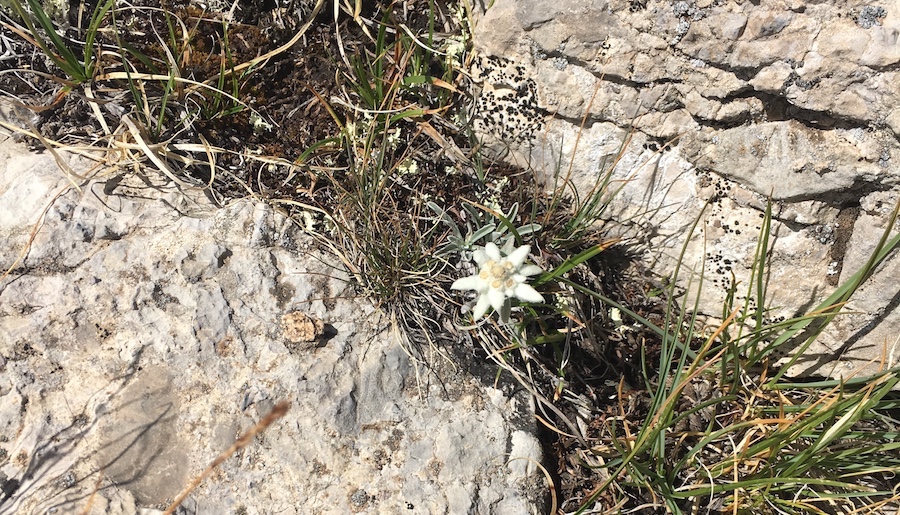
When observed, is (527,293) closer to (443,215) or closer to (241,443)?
(443,215)

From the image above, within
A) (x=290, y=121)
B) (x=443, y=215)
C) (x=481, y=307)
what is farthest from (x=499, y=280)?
(x=290, y=121)

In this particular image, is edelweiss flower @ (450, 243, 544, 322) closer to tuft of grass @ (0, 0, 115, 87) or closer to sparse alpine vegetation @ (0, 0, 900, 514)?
sparse alpine vegetation @ (0, 0, 900, 514)

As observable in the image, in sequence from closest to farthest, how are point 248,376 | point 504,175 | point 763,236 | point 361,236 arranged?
point 248,376, point 763,236, point 361,236, point 504,175

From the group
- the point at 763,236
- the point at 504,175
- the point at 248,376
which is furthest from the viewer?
the point at 504,175

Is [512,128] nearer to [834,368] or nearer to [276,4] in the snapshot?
[276,4]

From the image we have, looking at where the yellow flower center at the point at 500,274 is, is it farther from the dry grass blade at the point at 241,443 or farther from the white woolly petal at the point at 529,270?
the dry grass blade at the point at 241,443

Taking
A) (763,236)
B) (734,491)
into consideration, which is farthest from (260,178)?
(734,491)

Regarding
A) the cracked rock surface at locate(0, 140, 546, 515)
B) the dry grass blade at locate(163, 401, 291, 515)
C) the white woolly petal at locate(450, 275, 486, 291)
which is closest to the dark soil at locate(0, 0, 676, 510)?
the cracked rock surface at locate(0, 140, 546, 515)
